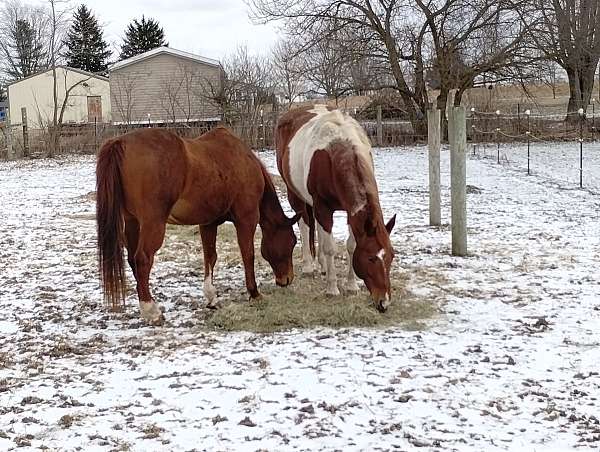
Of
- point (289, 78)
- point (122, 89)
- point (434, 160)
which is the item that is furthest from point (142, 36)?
point (434, 160)

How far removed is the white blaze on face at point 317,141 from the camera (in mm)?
5089

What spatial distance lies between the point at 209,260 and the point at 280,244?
→ 60 centimetres

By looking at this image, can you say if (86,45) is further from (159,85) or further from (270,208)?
(270,208)

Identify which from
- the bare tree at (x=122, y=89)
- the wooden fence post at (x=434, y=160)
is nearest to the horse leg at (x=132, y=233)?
the wooden fence post at (x=434, y=160)

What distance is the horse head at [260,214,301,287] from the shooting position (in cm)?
543

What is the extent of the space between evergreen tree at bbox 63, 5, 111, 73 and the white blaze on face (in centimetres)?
3994

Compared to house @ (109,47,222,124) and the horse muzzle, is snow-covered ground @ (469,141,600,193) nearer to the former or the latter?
the horse muzzle

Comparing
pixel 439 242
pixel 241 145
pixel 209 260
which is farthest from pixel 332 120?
pixel 439 242

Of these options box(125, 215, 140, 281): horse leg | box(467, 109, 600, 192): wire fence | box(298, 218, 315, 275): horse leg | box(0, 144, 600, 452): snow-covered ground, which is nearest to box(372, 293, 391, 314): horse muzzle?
box(0, 144, 600, 452): snow-covered ground

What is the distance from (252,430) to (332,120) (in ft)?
9.61

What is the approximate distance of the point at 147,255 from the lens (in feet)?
15.0

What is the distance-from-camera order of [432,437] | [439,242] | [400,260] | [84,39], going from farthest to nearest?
[84,39] < [439,242] < [400,260] < [432,437]

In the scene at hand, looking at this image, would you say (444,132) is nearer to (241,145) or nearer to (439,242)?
(439,242)

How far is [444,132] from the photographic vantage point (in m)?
23.2
